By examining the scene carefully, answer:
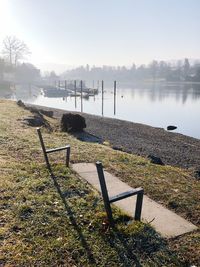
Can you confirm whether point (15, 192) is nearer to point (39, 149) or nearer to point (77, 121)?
point (39, 149)

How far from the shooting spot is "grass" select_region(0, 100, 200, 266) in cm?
328

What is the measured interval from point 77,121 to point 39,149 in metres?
5.48

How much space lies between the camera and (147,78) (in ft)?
582

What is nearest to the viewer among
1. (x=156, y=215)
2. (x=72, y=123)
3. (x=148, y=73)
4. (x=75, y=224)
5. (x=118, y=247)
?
(x=118, y=247)

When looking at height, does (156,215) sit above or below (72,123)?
below

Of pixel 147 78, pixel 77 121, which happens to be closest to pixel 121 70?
pixel 147 78

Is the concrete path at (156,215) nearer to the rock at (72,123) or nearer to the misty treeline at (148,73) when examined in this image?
the rock at (72,123)

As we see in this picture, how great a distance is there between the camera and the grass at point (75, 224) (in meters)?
3.28

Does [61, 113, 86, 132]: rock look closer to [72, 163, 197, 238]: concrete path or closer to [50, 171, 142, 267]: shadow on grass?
[72, 163, 197, 238]: concrete path

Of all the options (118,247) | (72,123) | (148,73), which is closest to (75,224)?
(118,247)

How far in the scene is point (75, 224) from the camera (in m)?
3.91

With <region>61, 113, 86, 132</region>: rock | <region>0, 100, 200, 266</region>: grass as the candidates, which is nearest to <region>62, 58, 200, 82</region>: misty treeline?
<region>61, 113, 86, 132</region>: rock

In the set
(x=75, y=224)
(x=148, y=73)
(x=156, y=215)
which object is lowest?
(x=156, y=215)

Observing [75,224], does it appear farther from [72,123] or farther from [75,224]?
[72,123]
